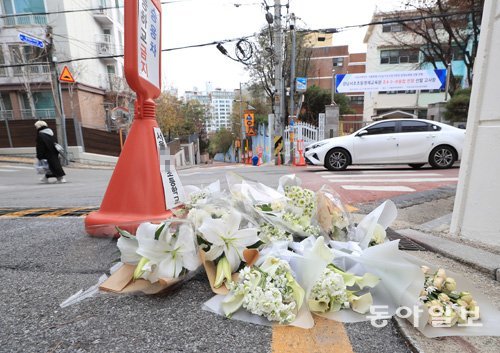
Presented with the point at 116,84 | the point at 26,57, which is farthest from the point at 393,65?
the point at 26,57

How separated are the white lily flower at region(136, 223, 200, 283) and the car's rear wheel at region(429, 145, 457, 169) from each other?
8302 millimetres

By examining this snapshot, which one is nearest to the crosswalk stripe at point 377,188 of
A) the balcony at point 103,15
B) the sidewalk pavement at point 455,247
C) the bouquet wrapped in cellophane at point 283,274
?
the sidewalk pavement at point 455,247

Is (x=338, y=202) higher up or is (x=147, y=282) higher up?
(x=338, y=202)

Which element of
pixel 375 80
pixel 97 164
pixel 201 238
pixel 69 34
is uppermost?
pixel 69 34

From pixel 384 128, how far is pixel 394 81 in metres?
8.94

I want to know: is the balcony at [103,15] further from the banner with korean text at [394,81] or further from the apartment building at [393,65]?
the apartment building at [393,65]

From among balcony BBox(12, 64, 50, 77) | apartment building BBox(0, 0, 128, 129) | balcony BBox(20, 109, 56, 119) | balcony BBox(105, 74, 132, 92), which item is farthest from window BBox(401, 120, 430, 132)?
balcony BBox(20, 109, 56, 119)

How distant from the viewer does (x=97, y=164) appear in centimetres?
1703

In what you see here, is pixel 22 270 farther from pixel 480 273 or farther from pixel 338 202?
pixel 480 273

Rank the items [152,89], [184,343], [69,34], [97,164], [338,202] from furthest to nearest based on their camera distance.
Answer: [69,34]
[97,164]
[152,89]
[338,202]
[184,343]

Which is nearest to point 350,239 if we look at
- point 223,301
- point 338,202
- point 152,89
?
point 338,202

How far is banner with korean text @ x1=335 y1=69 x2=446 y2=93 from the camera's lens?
14672mm

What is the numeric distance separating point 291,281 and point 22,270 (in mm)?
1765

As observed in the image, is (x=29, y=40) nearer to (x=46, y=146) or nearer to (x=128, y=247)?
(x=46, y=146)
